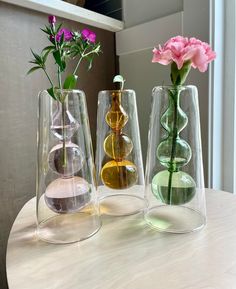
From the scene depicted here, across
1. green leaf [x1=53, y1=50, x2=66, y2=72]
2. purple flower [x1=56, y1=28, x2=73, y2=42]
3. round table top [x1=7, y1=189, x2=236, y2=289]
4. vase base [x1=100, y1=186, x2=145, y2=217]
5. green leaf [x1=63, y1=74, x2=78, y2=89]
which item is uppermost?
purple flower [x1=56, y1=28, x2=73, y2=42]

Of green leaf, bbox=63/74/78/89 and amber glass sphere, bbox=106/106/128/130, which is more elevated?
green leaf, bbox=63/74/78/89

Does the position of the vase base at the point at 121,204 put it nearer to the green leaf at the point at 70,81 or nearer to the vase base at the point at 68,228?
the vase base at the point at 68,228

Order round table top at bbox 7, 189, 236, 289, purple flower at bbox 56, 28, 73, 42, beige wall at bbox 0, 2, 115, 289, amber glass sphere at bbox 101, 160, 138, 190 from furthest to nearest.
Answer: beige wall at bbox 0, 2, 115, 289, amber glass sphere at bbox 101, 160, 138, 190, purple flower at bbox 56, 28, 73, 42, round table top at bbox 7, 189, 236, 289

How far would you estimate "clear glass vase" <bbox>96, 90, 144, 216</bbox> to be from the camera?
1.91 feet

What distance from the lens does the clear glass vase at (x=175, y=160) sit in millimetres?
508

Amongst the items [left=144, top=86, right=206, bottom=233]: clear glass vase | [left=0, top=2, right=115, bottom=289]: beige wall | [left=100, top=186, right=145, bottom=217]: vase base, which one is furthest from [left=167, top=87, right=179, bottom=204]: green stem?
[left=0, top=2, right=115, bottom=289]: beige wall

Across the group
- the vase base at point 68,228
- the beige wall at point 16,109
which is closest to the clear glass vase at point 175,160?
the vase base at point 68,228

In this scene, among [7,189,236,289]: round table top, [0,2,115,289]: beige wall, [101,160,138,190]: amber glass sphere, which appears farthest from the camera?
[0,2,115,289]: beige wall

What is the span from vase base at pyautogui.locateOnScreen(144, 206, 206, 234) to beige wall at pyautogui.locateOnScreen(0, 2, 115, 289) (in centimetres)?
46

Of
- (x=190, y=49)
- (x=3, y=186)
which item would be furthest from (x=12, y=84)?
(x=190, y=49)

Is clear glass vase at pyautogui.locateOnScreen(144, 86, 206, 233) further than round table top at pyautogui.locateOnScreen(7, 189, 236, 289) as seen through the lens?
Yes

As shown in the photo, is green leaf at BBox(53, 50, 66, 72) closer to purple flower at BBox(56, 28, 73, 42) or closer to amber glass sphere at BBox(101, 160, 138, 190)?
purple flower at BBox(56, 28, 73, 42)

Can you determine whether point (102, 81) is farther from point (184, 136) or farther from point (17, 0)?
point (184, 136)

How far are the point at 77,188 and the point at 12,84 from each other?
456mm
